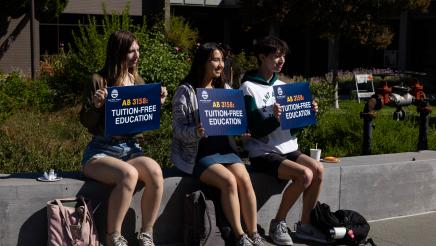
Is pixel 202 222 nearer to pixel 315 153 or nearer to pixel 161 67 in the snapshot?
pixel 315 153

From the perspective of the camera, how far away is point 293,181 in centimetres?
537

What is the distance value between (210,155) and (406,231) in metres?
2.13

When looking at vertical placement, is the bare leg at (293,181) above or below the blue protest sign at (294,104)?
below

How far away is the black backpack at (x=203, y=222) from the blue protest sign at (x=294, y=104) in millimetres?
989

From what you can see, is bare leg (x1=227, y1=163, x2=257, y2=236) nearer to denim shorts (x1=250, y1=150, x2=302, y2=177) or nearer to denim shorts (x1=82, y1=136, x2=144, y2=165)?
denim shorts (x1=250, y1=150, x2=302, y2=177)

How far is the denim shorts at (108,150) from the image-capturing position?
15.9 ft

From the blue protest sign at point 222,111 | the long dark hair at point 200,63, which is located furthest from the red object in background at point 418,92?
the long dark hair at point 200,63

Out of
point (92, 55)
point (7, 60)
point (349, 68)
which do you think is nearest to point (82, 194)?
point (92, 55)

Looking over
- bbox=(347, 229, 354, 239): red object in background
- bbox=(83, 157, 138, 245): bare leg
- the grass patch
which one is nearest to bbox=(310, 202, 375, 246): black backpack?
bbox=(347, 229, 354, 239): red object in background

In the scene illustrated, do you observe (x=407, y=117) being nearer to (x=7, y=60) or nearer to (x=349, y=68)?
(x=7, y=60)

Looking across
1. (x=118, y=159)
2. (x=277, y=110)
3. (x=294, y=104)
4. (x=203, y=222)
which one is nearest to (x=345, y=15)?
(x=294, y=104)

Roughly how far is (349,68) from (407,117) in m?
20.3

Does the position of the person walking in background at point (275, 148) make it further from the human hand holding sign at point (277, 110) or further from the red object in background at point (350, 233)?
the red object in background at point (350, 233)

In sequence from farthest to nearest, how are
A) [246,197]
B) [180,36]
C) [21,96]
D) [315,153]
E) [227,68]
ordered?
[180,36], [21,96], [315,153], [227,68], [246,197]
